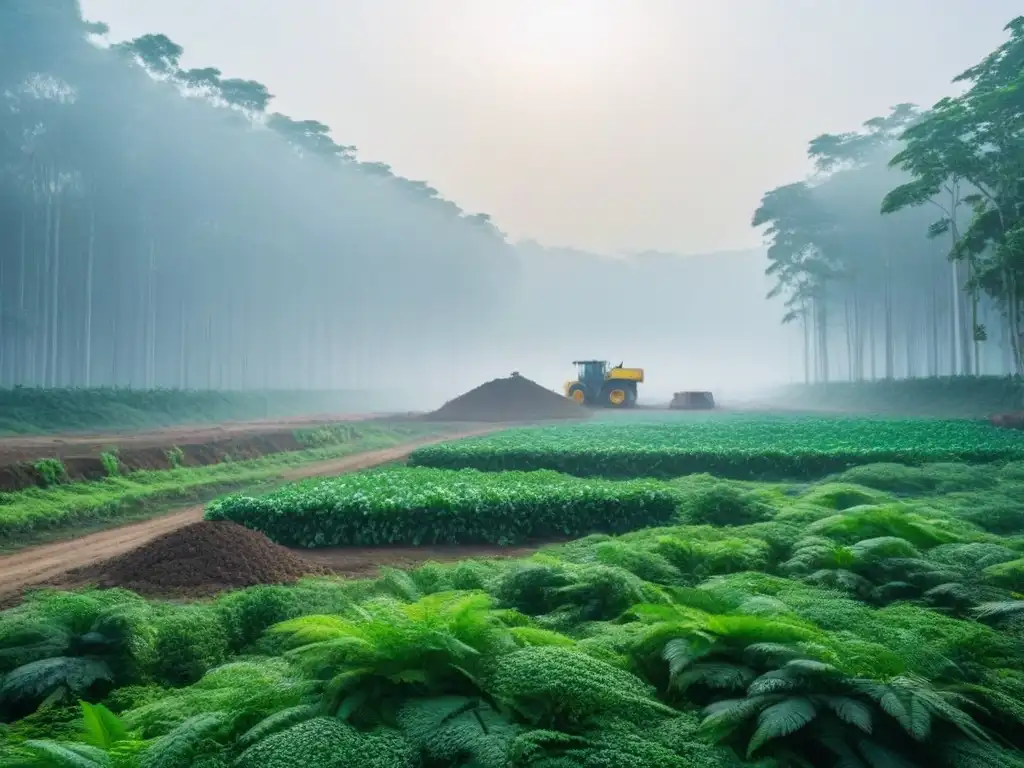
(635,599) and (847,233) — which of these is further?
(847,233)

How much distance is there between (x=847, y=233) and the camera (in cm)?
5972

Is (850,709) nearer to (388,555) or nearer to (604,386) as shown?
(388,555)

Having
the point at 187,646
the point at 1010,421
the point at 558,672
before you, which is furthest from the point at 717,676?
the point at 1010,421

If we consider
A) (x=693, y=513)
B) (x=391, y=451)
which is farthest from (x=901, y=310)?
(x=693, y=513)

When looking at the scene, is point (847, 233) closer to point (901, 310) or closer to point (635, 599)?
point (901, 310)

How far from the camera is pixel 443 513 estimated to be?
42.6ft

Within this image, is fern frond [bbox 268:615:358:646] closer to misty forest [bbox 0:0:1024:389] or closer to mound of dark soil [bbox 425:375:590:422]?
misty forest [bbox 0:0:1024:389]

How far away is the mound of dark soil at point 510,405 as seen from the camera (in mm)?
46375

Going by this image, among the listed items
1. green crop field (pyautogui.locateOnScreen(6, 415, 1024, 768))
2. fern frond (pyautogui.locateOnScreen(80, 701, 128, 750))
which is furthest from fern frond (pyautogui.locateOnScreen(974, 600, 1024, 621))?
fern frond (pyautogui.locateOnScreen(80, 701, 128, 750))

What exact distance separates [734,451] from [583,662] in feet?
53.5

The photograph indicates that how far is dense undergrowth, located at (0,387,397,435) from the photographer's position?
107 ft

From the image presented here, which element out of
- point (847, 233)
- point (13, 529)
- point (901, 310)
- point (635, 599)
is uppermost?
point (847, 233)

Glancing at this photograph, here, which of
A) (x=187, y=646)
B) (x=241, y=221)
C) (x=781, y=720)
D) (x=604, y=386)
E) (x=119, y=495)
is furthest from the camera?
(x=241, y=221)

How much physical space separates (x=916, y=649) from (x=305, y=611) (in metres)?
5.27
